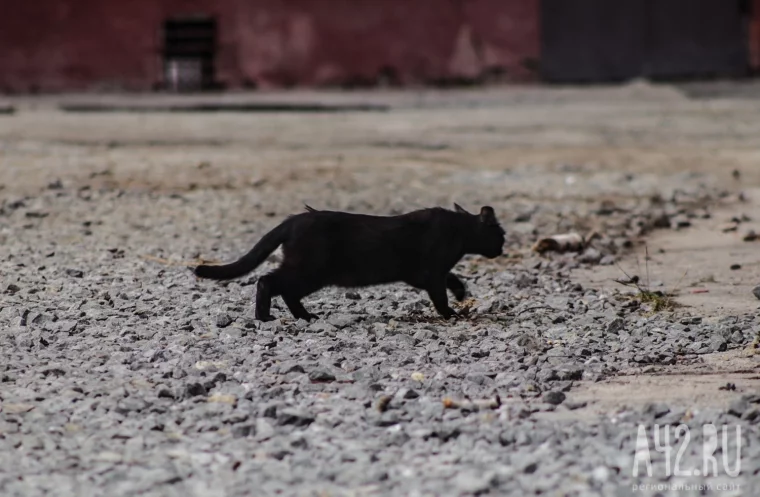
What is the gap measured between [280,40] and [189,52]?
1.24 m

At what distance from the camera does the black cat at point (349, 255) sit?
188 inches

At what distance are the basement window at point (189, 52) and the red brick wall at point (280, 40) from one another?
0.22 meters

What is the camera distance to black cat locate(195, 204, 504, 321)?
4.78 meters

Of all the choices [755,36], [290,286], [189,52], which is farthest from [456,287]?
[189,52]

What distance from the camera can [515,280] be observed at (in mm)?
5883

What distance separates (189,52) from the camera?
1678 centimetres

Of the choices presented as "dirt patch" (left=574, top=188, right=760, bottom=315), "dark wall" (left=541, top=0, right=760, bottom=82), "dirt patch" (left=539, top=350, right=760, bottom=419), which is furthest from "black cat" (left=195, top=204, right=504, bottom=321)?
"dark wall" (left=541, top=0, right=760, bottom=82)

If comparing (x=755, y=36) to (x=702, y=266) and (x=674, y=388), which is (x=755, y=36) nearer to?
(x=702, y=266)

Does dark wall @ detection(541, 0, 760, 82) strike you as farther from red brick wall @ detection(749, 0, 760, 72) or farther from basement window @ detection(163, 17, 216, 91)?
basement window @ detection(163, 17, 216, 91)

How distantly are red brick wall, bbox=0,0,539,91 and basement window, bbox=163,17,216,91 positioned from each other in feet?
0.72

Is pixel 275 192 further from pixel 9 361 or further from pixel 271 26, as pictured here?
pixel 271 26

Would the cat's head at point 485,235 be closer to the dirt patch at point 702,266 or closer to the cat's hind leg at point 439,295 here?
the cat's hind leg at point 439,295

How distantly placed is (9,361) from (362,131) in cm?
811

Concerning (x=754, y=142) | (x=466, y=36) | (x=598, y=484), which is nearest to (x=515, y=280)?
(x=598, y=484)
